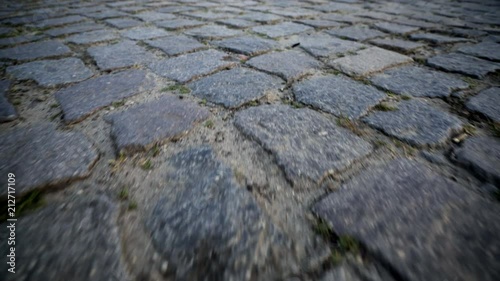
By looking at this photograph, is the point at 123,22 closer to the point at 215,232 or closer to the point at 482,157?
the point at 215,232

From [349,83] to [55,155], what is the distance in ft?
4.78

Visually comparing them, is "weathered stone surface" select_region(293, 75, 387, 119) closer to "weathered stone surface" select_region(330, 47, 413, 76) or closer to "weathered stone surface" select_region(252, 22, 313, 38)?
"weathered stone surface" select_region(330, 47, 413, 76)

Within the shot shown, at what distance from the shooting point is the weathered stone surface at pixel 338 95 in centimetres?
117

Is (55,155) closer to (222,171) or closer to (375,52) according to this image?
(222,171)

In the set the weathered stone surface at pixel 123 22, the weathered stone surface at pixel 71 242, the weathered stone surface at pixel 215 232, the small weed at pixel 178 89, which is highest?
the weathered stone surface at pixel 123 22

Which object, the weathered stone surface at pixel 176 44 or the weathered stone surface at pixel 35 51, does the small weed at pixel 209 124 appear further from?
the weathered stone surface at pixel 35 51

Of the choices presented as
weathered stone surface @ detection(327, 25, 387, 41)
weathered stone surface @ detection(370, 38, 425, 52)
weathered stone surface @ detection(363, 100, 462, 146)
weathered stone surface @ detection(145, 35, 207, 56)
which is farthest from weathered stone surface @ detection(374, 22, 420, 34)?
weathered stone surface @ detection(145, 35, 207, 56)

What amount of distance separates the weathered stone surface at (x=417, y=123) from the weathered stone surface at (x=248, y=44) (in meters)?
1.06

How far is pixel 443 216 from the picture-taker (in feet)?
2.26

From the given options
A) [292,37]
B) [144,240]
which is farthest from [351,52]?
[144,240]

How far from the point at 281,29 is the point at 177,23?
1141mm

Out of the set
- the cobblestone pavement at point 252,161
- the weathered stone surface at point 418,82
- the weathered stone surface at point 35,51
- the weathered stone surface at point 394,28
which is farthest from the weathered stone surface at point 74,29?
the weathered stone surface at point 394,28

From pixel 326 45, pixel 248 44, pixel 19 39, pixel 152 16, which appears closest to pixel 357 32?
pixel 326 45

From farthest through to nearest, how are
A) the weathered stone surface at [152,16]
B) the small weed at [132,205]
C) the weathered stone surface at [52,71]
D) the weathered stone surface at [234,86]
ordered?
1. the weathered stone surface at [152,16]
2. the weathered stone surface at [52,71]
3. the weathered stone surface at [234,86]
4. the small weed at [132,205]
